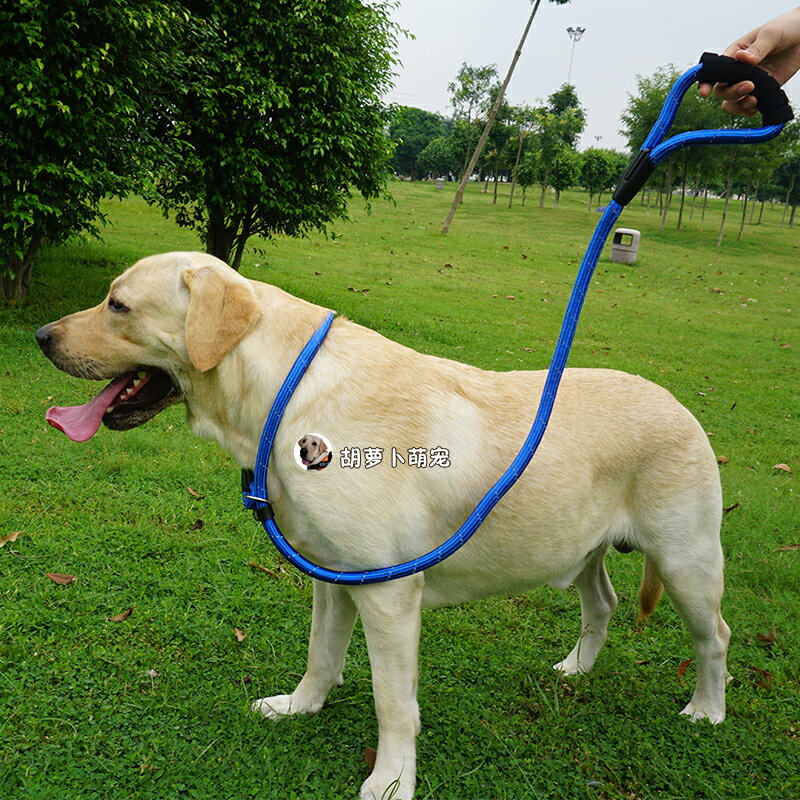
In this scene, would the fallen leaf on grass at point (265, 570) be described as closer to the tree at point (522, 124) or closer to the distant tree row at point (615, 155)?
the distant tree row at point (615, 155)

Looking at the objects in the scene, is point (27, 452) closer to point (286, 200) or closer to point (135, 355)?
point (135, 355)

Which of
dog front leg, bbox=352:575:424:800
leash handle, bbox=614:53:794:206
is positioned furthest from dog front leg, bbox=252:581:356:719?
leash handle, bbox=614:53:794:206

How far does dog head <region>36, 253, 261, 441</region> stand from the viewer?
2.52 metres

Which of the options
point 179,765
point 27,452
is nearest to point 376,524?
point 179,765

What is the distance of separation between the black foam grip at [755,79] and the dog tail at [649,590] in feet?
6.72

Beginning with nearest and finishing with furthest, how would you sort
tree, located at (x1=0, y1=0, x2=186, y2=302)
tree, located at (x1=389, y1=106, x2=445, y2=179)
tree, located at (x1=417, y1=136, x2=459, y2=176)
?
tree, located at (x1=0, y1=0, x2=186, y2=302)
tree, located at (x1=417, y1=136, x2=459, y2=176)
tree, located at (x1=389, y1=106, x2=445, y2=179)

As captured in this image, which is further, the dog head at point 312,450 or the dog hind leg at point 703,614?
the dog hind leg at point 703,614

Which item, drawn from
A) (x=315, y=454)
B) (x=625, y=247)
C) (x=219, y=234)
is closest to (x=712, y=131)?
(x=315, y=454)

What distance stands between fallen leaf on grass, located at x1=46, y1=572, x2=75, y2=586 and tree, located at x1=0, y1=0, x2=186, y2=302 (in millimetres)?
4848

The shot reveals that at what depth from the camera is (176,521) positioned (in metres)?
4.66

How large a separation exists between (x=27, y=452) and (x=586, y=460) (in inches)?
173

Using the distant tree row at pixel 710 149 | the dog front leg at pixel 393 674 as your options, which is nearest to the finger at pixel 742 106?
the dog front leg at pixel 393 674

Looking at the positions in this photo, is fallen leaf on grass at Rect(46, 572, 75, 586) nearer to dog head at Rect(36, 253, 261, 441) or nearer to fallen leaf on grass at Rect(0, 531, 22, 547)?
fallen leaf on grass at Rect(0, 531, 22, 547)

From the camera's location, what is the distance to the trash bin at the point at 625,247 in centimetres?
2184
